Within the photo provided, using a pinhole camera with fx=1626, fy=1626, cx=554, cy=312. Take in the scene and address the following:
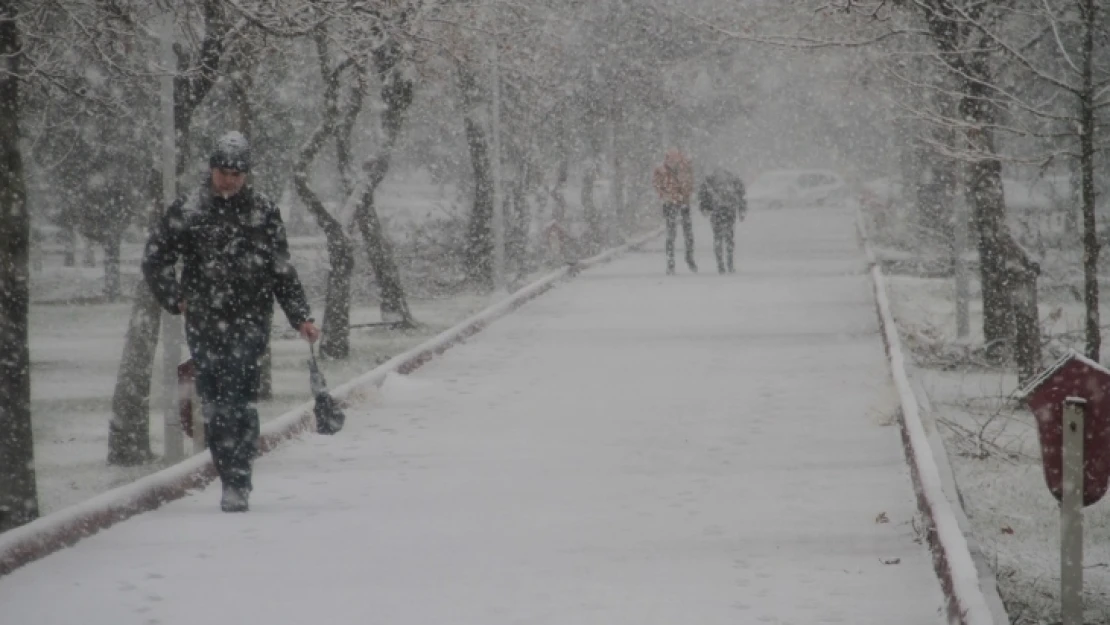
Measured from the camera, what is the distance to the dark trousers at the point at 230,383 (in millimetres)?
8406

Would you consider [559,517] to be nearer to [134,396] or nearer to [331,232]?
[134,396]

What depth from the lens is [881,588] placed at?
7.16 metres

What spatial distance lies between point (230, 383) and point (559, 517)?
190cm

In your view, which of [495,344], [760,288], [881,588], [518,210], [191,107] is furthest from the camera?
[518,210]

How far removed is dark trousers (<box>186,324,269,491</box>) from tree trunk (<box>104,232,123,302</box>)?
1020 inches

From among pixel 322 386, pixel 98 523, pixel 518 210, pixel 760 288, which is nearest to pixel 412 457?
pixel 322 386

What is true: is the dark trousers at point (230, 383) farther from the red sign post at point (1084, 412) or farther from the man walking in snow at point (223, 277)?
the red sign post at point (1084, 412)

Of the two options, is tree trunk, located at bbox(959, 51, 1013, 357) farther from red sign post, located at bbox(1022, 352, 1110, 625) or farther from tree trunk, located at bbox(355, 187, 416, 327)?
red sign post, located at bbox(1022, 352, 1110, 625)

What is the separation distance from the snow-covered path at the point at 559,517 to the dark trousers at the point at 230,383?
0.46 meters

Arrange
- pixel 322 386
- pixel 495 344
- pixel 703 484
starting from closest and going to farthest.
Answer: pixel 322 386
pixel 703 484
pixel 495 344

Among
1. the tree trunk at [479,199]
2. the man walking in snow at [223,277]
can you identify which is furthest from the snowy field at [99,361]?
the man walking in snow at [223,277]

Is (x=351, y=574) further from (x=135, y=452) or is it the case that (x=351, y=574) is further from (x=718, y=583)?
(x=135, y=452)

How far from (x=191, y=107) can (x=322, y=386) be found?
213 inches

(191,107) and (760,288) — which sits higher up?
(191,107)
